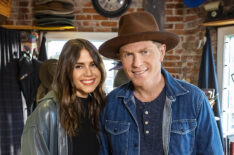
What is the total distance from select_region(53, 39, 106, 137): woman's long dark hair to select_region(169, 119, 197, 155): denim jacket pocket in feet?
1.60

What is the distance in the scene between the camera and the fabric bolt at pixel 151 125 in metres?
1.29

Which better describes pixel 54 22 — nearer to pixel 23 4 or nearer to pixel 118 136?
pixel 23 4

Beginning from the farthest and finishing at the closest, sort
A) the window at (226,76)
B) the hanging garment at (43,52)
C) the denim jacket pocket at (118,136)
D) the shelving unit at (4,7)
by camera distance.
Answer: the hanging garment at (43,52) → the window at (226,76) → the shelving unit at (4,7) → the denim jacket pocket at (118,136)

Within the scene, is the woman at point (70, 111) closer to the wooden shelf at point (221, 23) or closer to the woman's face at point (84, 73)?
the woman's face at point (84, 73)

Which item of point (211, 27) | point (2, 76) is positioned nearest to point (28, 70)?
point (2, 76)

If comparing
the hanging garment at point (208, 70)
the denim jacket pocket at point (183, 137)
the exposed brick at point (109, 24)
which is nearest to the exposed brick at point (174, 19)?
the hanging garment at point (208, 70)

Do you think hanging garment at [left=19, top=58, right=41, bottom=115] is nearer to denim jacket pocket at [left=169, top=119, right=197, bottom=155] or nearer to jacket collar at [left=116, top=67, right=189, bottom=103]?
jacket collar at [left=116, top=67, right=189, bottom=103]

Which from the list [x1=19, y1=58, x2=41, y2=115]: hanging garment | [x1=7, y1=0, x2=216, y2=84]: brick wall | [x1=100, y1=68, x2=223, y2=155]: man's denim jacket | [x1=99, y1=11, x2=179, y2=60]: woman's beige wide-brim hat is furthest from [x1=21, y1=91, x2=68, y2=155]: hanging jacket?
[x1=7, y1=0, x2=216, y2=84]: brick wall

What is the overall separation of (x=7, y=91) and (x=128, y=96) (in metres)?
1.93

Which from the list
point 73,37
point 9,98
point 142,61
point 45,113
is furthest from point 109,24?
point 45,113

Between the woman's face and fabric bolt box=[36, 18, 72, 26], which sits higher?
fabric bolt box=[36, 18, 72, 26]

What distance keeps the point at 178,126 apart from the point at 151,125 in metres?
0.15

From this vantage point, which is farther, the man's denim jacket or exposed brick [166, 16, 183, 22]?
exposed brick [166, 16, 183, 22]

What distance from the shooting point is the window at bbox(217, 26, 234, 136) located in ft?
9.70
